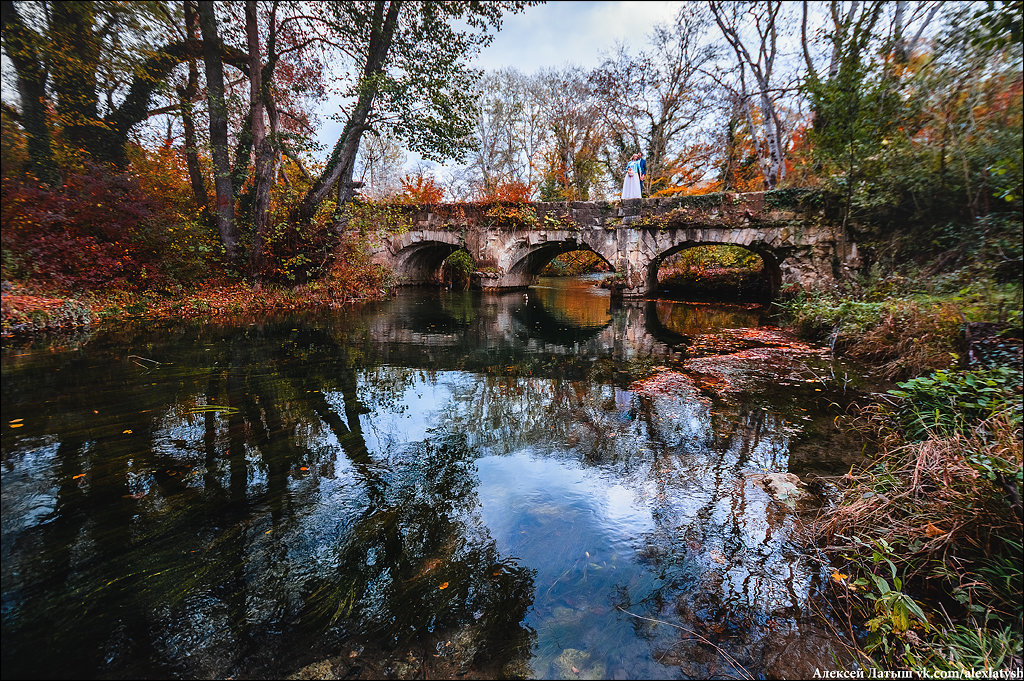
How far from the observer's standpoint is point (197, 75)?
409 cm

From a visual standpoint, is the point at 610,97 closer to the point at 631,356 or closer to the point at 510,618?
the point at 631,356

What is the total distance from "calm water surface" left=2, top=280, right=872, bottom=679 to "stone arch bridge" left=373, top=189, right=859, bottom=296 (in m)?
7.90

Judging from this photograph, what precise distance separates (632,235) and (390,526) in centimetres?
1245

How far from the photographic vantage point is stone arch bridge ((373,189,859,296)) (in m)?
10.5

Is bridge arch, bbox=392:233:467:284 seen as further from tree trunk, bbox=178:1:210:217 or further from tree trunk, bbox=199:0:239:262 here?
tree trunk, bbox=178:1:210:217

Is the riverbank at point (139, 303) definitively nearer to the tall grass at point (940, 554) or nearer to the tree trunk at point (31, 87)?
the tree trunk at point (31, 87)

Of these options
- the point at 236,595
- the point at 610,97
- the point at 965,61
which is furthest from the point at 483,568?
the point at 610,97

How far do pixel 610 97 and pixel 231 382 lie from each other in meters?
21.2

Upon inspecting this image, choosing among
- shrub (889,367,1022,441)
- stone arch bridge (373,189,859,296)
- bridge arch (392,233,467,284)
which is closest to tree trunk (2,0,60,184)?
shrub (889,367,1022,441)

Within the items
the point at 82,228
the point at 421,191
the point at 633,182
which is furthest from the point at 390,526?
the point at 421,191

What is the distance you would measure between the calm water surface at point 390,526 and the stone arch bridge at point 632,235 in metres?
7.90

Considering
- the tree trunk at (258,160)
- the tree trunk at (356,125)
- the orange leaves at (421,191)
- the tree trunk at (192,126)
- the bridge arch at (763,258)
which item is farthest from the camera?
the orange leaves at (421,191)

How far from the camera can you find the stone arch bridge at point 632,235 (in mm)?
10477

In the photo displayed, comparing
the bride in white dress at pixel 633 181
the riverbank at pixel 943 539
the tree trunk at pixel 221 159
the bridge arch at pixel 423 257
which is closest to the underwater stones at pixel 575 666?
the riverbank at pixel 943 539
